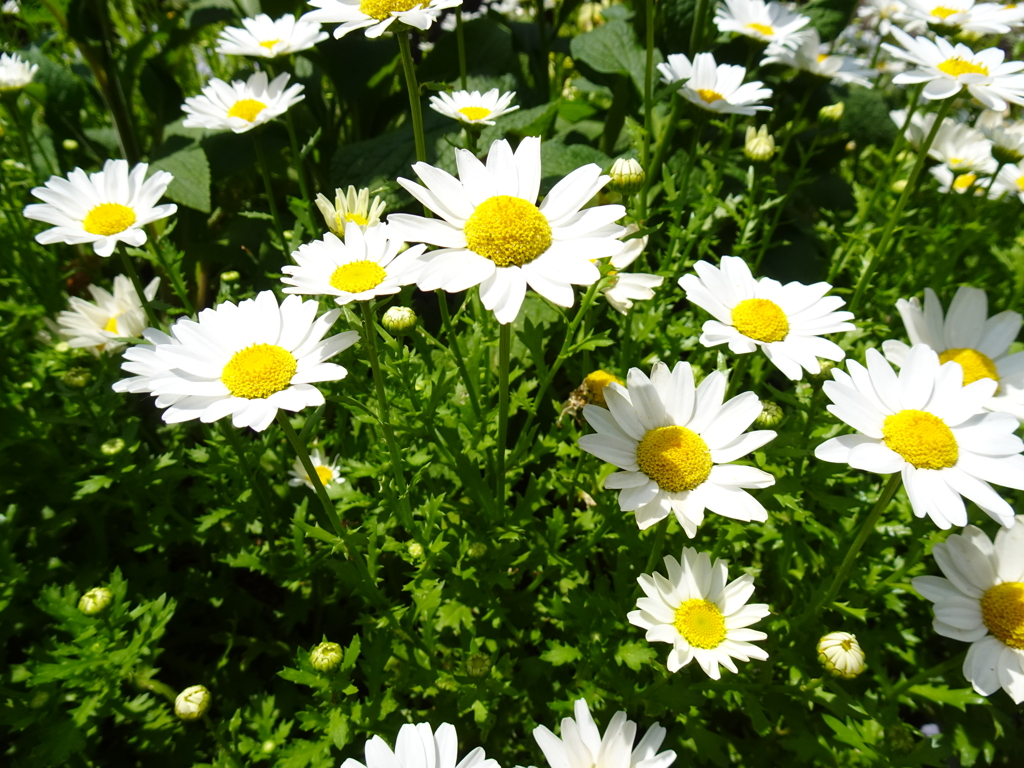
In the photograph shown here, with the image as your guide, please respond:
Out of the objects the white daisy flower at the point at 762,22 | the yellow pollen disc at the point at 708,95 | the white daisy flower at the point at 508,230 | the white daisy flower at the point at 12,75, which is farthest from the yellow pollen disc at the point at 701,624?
the white daisy flower at the point at 12,75

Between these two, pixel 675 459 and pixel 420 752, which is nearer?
pixel 420 752

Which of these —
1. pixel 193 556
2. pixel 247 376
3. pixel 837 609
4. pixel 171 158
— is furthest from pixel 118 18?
pixel 837 609

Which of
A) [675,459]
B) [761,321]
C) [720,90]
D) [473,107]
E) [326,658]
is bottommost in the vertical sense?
A: [326,658]

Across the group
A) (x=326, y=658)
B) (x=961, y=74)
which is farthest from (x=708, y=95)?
(x=326, y=658)

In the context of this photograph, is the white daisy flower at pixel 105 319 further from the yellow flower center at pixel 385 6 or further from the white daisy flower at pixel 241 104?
the yellow flower center at pixel 385 6

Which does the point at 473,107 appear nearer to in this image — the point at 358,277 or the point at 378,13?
the point at 378,13

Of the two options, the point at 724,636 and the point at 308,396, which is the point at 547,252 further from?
the point at 724,636
